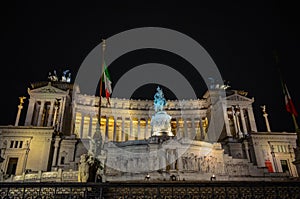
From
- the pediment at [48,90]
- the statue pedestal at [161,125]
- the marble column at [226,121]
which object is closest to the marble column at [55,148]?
the pediment at [48,90]

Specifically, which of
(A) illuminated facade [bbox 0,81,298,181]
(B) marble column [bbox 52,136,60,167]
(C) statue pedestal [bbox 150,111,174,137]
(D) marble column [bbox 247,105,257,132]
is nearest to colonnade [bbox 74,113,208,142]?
(A) illuminated facade [bbox 0,81,298,181]

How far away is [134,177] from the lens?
32.0 m

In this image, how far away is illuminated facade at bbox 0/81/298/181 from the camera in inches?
1457

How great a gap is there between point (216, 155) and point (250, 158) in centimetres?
1605

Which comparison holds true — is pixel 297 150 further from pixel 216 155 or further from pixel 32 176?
pixel 32 176

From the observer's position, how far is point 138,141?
3966 centimetres

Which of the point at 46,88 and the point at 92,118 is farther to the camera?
the point at 92,118

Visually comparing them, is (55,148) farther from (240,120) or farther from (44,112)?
(240,120)

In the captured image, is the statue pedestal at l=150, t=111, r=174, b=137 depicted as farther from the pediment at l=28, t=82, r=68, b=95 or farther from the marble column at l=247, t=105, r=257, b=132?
the marble column at l=247, t=105, r=257, b=132

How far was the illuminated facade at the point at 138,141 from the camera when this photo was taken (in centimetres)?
3700

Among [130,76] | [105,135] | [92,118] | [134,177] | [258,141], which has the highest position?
[130,76]

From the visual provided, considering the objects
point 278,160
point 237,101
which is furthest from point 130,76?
point 278,160

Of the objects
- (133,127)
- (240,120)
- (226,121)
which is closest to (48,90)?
(133,127)

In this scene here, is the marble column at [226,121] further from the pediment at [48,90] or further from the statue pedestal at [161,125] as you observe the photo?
the pediment at [48,90]
